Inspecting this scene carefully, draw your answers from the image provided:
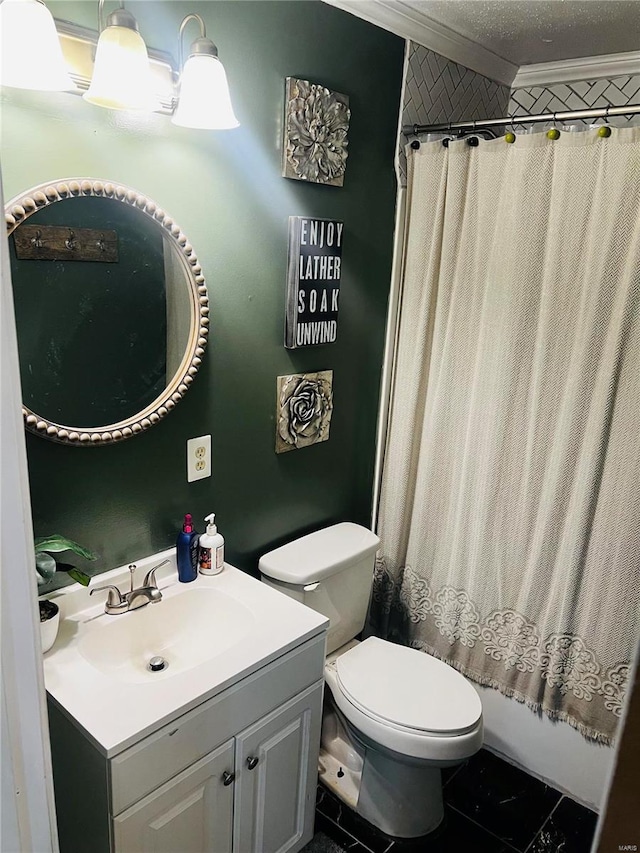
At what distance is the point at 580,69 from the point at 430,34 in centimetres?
61

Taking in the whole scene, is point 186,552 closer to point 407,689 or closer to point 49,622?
point 49,622

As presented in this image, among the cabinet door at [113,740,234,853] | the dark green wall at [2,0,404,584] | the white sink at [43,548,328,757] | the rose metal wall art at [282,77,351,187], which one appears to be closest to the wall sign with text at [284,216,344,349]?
the dark green wall at [2,0,404,584]

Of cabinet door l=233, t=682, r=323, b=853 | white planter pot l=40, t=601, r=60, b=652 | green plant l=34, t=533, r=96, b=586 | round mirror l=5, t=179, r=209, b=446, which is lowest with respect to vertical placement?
cabinet door l=233, t=682, r=323, b=853

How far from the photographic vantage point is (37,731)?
74cm

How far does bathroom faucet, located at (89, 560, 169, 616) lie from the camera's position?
1.55 m

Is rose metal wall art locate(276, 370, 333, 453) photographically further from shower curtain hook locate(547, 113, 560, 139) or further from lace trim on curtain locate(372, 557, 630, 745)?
shower curtain hook locate(547, 113, 560, 139)

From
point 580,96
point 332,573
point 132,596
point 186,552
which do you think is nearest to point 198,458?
point 186,552

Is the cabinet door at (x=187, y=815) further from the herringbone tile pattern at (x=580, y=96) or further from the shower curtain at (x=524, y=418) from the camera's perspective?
the herringbone tile pattern at (x=580, y=96)

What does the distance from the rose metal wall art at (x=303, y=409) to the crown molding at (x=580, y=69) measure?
4.51 feet

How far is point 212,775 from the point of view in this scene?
4.59ft

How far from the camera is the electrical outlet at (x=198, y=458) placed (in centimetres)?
172

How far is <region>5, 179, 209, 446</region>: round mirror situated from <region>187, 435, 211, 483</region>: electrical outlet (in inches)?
6.3

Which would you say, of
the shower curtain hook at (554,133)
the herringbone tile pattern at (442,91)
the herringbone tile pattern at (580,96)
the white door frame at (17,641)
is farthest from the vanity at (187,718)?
the herringbone tile pattern at (580,96)

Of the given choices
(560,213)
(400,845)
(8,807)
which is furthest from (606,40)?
(400,845)
